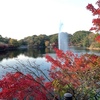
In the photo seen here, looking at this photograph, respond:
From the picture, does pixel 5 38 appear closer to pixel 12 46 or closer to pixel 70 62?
pixel 12 46

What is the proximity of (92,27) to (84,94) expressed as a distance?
5442mm

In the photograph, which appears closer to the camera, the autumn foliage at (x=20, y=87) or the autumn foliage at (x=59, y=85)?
the autumn foliage at (x=59, y=85)

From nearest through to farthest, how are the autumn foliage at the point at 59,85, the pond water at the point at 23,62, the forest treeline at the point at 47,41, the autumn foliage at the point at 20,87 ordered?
the autumn foliage at the point at 59,85
the autumn foliage at the point at 20,87
the pond water at the point at 23,62
the forest treeline at the point at 47,41

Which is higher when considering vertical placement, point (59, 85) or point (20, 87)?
point (59, 85)

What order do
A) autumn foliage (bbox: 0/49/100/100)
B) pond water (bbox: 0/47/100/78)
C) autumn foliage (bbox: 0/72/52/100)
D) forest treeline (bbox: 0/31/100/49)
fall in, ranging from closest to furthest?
autumn foliage (bbox: 0/49/100/100)
autumn foliage (bbox: 0/72/52/100)
pond water (bbox: 0/47/100/78)
forest treeline (bbox: 0/31/100/49)

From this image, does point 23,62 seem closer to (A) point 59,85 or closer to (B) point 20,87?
(B) point 20,87

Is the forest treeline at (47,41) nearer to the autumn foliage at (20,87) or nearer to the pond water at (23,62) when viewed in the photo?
the pond water at (23,62)

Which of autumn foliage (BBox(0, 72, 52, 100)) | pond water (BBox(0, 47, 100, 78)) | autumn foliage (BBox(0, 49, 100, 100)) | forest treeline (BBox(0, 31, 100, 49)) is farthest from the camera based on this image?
forest treeline (BBox(0, 31, 100, 49))

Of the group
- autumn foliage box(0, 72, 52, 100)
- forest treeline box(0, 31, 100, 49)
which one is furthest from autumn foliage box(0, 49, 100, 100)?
forest treeline box(0, 31, 100, 49)

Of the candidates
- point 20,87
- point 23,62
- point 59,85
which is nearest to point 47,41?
point 23,62

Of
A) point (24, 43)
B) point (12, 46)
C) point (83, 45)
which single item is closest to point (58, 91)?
point (83, 45)

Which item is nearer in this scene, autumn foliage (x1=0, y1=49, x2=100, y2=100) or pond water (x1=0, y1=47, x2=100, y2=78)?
autumn foliage (x1=0, y1=49, x2=100, y2=100)

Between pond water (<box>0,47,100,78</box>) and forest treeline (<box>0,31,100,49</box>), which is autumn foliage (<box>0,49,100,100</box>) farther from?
forest treeline (<box>0,31,100,49</box>)

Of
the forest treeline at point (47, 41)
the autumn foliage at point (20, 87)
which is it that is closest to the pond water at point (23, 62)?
the autumn foliage at point (20, 87)
